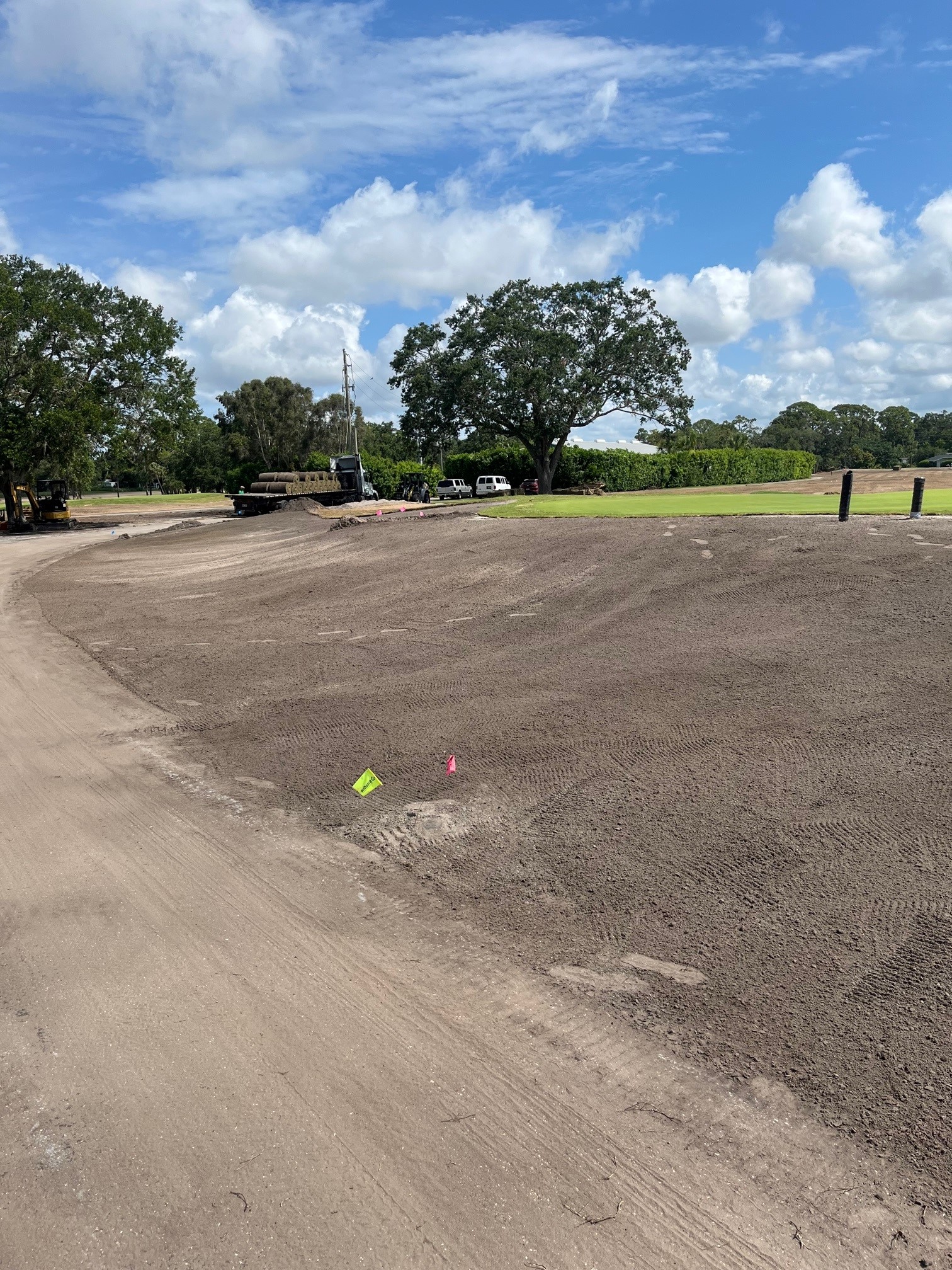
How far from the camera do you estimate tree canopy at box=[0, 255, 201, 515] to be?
42188mm

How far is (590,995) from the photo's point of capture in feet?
13.8

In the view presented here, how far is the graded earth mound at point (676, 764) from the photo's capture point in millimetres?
4062

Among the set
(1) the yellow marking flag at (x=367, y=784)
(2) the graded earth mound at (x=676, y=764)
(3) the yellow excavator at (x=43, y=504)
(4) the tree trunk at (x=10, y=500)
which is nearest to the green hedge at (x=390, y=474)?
(3) the yellow excavator at (x=43, y=504)

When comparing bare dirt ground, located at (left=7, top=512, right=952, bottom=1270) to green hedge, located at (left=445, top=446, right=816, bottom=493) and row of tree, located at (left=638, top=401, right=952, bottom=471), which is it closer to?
green hedge, located at (left=445, top=446, right=816, bottom=493)

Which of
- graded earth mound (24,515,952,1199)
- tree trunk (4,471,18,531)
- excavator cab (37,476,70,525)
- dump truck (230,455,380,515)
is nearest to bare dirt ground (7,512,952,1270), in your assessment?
graded earth mound (24,515,952,1199)

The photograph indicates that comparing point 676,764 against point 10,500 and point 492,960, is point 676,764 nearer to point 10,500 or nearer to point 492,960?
point 492,960

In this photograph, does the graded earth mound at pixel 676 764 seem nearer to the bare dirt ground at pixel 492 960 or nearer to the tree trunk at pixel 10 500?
the bare dirt ground at pixel 492 960

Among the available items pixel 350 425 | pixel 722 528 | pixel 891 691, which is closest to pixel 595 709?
pixel 891 691

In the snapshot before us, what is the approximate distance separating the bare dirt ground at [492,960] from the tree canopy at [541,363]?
1832 inches

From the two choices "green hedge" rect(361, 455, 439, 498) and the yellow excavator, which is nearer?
the yellow excavator

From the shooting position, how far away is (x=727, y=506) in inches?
950

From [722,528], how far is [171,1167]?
50.5 ft

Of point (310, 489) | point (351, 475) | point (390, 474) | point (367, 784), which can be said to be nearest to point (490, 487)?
point (390, 474)

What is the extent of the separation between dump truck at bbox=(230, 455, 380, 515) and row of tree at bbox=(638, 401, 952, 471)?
7468 cm
